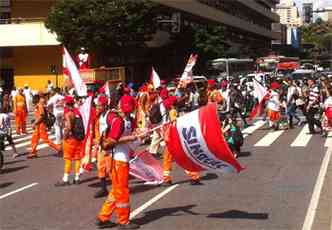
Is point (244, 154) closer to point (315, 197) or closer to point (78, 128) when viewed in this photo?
point (78, 128)

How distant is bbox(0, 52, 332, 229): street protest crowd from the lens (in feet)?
28.7

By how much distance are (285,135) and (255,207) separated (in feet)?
39.0

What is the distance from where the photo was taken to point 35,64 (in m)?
49.1

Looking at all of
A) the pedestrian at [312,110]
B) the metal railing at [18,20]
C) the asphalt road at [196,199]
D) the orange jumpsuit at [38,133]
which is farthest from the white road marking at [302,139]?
the metal railing at [18,20]

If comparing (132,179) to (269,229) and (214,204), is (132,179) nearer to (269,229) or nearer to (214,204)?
(214,204)

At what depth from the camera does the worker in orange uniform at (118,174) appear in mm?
8547

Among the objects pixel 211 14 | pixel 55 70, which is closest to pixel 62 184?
pixel 55 70

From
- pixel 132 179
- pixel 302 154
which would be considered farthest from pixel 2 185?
pixel 302 154

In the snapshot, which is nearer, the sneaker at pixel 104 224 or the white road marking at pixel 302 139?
the sneaker at pixel 104 224

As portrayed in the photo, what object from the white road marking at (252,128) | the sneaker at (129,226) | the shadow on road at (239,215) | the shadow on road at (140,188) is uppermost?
the sneaker at (129,226)

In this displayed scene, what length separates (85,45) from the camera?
44.1 m

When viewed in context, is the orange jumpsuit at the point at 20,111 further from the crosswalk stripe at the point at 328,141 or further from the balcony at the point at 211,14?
the balcony at the point at 211,14

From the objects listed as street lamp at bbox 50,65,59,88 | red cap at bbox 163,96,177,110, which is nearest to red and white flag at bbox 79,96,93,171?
red cap at bbox 163,96,177,110

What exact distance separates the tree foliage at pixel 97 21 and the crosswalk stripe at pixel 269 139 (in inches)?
902
